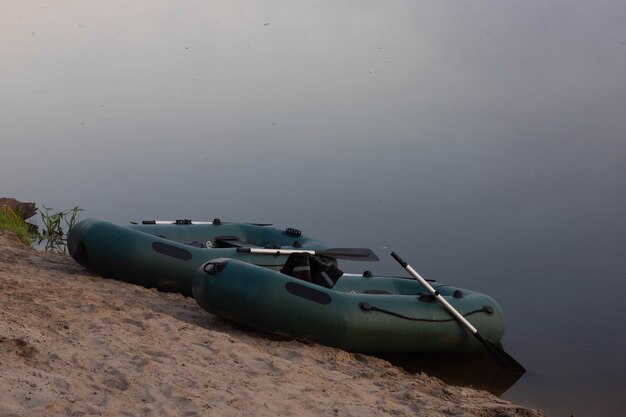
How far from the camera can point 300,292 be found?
18.2 ft

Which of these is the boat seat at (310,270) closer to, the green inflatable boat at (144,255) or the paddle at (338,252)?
the paddle at (338,252)

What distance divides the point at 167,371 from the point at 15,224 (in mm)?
6132

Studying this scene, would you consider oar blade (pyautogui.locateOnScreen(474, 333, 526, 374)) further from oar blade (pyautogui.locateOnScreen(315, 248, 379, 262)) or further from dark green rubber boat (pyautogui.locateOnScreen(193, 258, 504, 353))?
oar blade (pyautogui.locateOnScreen(315, 248, 379, 262))

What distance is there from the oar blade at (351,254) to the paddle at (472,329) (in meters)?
0.71

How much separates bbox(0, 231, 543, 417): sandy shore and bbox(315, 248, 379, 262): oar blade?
1.37 meters

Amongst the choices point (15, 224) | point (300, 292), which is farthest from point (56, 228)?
point (300, 292)

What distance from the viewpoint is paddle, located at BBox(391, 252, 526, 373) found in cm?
602

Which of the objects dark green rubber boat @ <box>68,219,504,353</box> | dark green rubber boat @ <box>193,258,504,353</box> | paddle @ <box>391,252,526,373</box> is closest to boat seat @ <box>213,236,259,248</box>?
dark green rubber boat @ <box>68,219,504,353</box>

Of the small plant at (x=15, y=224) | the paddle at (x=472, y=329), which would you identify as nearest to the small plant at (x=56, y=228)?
the small plant at (x=15, y=224)

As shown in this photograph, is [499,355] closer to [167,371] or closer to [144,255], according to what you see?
[144,255]

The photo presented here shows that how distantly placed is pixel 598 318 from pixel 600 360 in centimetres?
112

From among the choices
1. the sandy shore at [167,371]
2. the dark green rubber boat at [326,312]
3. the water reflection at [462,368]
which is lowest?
the water reflection at [462,368]

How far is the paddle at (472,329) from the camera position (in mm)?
6016

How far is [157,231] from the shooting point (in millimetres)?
7594
